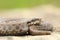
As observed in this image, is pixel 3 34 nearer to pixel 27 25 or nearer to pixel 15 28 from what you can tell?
pixel 15 28

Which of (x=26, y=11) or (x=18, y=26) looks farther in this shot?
(x=26, y=11)

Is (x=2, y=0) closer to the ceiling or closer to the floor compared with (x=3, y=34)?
closer to the ceiling

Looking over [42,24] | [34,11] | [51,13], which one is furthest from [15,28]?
[34,11]

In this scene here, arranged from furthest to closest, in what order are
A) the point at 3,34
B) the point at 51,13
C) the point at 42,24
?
the point at 51,13 → the point at 42,24 → the point at 3,34

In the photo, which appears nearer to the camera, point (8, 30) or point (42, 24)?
point (8, 30)

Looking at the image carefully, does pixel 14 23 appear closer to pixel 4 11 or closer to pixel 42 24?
pixel 42 24

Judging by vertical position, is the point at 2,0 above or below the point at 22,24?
above

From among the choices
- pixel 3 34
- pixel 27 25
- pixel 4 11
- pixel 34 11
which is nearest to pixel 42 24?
pixel 27 25

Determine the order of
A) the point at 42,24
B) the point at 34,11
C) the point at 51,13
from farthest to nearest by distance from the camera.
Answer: the point at 34,11 < the point at 51,13 < the point at 42,24

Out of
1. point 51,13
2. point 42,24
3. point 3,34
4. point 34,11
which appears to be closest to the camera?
point 3,34
